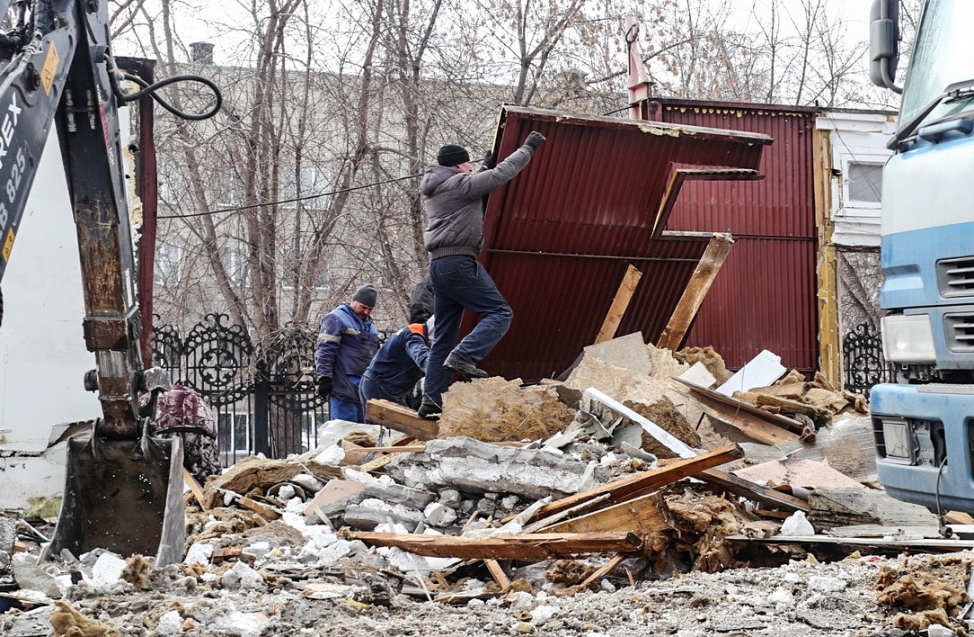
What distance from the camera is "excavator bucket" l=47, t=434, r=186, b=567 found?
218 inches

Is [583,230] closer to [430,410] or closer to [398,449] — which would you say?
[430,410]

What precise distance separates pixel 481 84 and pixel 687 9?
5822mm

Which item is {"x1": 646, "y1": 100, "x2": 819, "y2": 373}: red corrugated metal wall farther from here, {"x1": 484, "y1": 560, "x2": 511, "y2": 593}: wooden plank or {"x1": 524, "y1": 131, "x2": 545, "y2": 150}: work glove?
{"x1": 484, "y1": 560, "x2": 511, "y2": 593}: wooden plank

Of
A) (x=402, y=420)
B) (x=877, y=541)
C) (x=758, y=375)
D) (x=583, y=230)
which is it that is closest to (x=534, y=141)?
(x=583, y=230)

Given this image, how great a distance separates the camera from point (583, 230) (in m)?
10.2

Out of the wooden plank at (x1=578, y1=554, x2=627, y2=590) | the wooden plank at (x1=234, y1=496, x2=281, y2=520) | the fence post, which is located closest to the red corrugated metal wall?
the fence post

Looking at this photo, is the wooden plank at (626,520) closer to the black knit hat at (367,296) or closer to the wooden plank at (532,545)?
the wooden plank at (532,545)

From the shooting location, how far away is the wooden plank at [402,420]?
341 inches

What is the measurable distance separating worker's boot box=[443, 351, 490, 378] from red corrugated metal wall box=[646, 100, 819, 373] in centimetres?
451

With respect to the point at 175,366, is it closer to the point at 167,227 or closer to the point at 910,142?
the point at 167,227

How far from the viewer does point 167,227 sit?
60.0ft

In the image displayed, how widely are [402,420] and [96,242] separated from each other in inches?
160

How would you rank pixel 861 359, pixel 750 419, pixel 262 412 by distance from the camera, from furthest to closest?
pixel 861 359, pixel 262 412, pixel 750 419

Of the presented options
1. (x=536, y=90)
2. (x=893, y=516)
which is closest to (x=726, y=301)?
(x=536, y=90)
